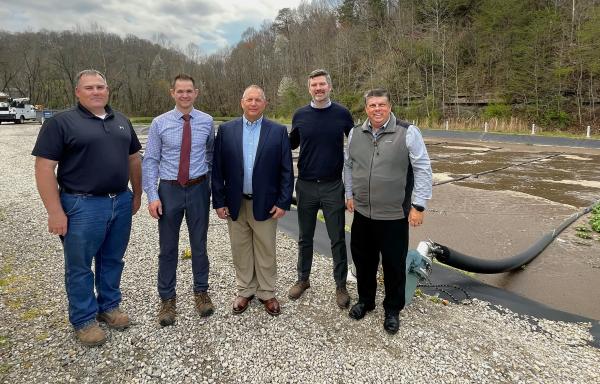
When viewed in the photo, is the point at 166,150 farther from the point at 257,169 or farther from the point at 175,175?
the point at 257,169

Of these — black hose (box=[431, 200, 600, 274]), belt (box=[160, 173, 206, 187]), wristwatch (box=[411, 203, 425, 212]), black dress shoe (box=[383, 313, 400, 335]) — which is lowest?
black dress shoe (box=[383, 313, 400, 335])

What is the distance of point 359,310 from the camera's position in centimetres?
335

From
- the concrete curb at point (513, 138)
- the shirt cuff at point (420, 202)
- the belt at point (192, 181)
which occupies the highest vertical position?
the concrete curb at point (513, 138)

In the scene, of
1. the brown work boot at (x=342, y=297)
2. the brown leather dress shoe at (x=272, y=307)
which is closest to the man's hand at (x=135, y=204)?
the brown leather dress shoe at (x=272, y=307)

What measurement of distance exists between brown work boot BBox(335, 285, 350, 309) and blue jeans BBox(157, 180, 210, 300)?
1.31 meters

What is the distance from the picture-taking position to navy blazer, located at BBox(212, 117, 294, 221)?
3.13 meters

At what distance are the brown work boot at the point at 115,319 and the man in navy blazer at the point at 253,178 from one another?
36.1 inches

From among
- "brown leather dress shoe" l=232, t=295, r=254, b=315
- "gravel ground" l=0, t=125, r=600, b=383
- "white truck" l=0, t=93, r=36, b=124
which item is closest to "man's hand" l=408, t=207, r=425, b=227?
"gravel ground" l=0, t=125, r=600, b=383

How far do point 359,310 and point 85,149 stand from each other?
2.57 metres

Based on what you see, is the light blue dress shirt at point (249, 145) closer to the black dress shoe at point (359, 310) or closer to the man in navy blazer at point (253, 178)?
the man in navy blazer at point (253, 178)

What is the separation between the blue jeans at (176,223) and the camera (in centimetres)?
309

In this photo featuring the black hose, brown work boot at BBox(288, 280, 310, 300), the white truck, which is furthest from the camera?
the white truck

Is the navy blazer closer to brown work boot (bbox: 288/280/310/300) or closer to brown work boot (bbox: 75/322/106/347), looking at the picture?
brown work boot (bbox: 288/280/310/300)

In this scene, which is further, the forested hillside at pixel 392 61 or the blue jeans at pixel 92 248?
the forested hillside at pixel 392 61
